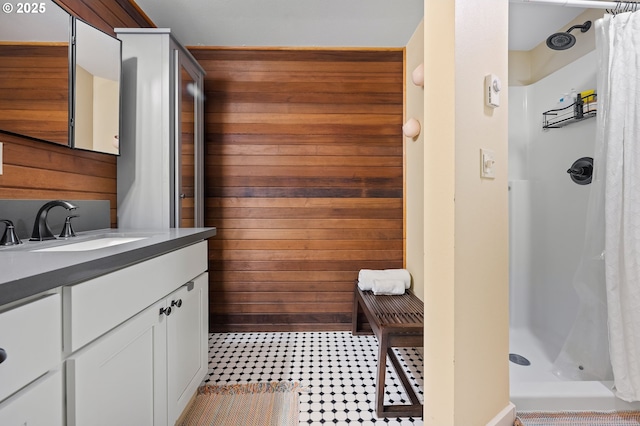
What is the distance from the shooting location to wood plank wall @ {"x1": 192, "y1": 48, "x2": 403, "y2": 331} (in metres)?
2.38

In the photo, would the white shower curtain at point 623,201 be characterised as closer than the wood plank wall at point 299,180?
Yes

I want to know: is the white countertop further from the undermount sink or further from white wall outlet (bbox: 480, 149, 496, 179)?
white wall outlet (bbox: 480, 149, 496, 179)

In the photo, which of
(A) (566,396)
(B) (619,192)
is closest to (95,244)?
(A) (566,396)

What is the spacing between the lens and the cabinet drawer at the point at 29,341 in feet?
1.78

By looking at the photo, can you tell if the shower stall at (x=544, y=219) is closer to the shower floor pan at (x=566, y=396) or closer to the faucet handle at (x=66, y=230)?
the shower floor pan at (x=566, y=396)

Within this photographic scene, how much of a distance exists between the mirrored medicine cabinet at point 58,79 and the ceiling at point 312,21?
62 centimetres

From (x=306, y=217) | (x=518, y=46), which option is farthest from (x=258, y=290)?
(x=518, y=46)

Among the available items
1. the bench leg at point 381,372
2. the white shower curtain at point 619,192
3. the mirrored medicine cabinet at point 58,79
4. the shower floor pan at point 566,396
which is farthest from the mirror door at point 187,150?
the white shower curtain at point 619,192

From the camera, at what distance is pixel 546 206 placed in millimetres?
2051

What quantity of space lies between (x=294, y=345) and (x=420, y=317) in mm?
1047

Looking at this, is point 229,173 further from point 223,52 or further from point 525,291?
point 525,291

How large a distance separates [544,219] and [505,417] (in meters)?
1.41

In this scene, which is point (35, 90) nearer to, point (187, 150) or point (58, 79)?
point (58, 79)

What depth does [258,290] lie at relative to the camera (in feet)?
7.95
